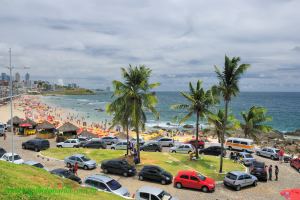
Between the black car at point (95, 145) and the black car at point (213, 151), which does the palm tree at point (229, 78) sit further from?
the black car at point (95, 145)

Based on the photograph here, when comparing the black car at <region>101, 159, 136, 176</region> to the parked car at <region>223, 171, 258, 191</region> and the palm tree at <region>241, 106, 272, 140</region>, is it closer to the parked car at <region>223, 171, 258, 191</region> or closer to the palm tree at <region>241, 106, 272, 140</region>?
the parked car at <region>223, 171, 258, 191</region>

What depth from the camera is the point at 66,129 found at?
5066 centimetres

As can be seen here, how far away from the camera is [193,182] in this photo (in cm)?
2461

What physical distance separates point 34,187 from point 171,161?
68.3ft

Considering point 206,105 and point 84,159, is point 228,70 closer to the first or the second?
point 206,105

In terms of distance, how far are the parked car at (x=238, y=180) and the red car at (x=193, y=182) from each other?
171 cm

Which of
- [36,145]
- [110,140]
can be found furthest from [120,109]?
[110,140]

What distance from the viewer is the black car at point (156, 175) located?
84.5 ft

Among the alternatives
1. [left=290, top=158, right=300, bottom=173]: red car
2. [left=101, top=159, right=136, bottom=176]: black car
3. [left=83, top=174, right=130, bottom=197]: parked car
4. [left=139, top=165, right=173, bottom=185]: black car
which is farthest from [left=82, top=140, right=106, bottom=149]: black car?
[left=290, top=158, right=300, bottom=173]: red car

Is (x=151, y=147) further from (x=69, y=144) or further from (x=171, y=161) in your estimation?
(x=69, y=144)

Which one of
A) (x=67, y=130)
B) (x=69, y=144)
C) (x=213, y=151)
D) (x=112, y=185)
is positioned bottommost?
(x=213, y=151)

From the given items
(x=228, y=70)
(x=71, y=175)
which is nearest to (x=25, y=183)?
(x=71, y=175)

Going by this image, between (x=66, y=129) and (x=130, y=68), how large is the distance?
23.8 metres

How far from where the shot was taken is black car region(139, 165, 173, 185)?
2577 cm
